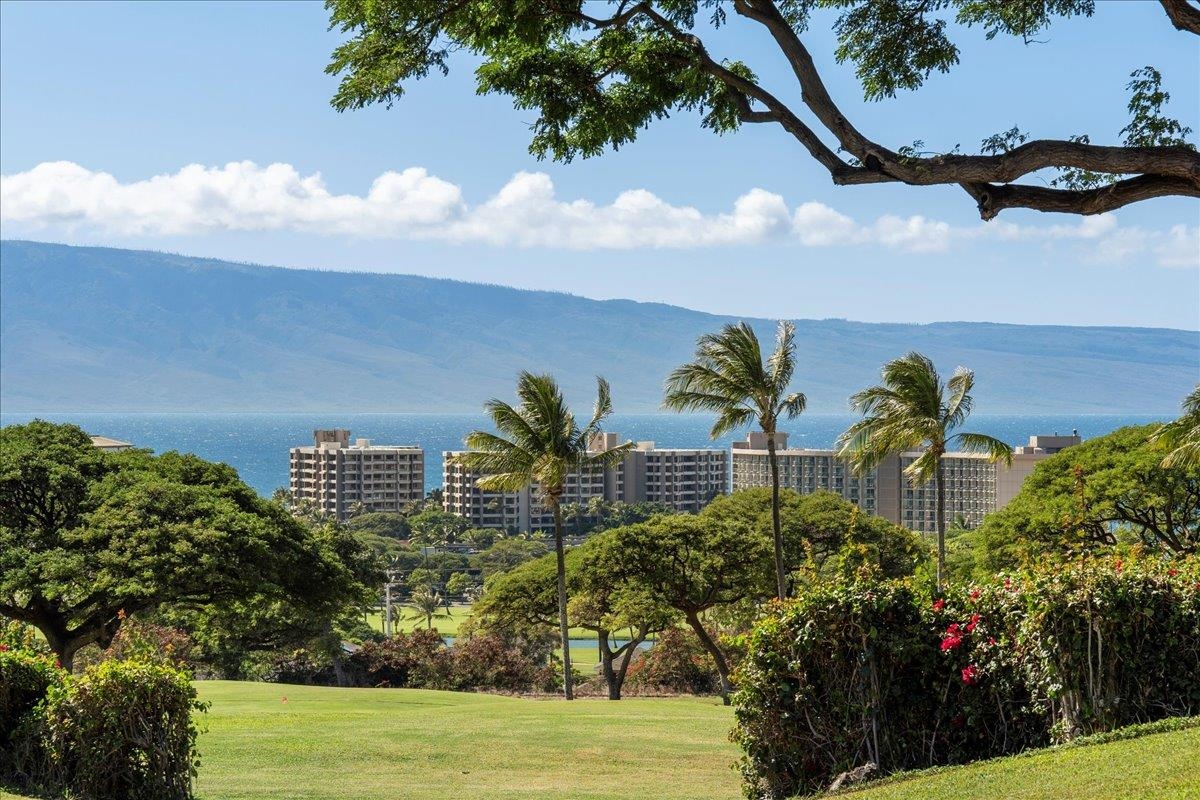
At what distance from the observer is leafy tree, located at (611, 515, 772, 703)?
133 ft

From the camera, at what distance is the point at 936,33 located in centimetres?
1311

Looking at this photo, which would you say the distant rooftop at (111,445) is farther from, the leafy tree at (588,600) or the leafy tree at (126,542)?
the leafy tree at (588,600)

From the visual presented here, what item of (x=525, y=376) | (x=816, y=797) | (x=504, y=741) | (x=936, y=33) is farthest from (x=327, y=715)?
(x=525, y=376)

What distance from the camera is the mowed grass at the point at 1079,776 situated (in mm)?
8719

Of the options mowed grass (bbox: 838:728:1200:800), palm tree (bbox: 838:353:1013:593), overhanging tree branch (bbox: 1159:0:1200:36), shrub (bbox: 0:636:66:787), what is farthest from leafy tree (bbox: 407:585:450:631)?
overhanging tree branch (bbox: 1159:0:1200:36)

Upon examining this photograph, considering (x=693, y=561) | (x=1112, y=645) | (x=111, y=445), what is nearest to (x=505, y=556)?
(x=111, y=445)

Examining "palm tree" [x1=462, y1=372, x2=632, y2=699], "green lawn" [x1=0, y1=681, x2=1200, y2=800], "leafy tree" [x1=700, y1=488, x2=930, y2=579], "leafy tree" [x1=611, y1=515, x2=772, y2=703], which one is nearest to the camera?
"green lawn" [x1=0, y1=681, x2=1200, y2=800]

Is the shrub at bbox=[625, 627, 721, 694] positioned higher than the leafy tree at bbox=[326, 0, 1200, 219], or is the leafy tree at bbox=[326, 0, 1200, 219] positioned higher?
the leafy tree at bbox=[326, 0, 1200, 219]

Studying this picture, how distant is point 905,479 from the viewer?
491ft

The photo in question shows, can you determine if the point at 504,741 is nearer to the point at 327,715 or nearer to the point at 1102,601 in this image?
the point at 327,715

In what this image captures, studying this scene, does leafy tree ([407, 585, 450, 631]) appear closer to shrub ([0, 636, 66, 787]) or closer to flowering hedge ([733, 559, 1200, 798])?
shrub ([0, 636, 66, 787])

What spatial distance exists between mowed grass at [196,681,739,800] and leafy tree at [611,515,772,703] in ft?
55.4

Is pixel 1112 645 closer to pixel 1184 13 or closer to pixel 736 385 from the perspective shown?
pixel 1184 13

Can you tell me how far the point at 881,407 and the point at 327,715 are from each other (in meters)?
21.2
